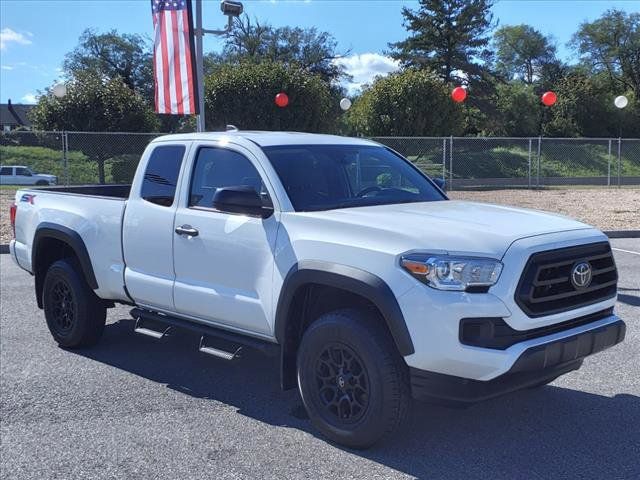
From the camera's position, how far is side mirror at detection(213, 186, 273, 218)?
4191 millimetres

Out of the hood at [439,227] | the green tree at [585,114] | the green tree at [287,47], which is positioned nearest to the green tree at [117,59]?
the green tree at [287,47]

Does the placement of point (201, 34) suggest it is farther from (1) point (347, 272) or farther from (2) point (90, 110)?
(2) point (90, 110)

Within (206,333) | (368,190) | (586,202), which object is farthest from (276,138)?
(586,202)

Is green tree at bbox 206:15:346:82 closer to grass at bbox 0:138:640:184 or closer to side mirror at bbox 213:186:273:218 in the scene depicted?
grass at bbox 0:138:640:184

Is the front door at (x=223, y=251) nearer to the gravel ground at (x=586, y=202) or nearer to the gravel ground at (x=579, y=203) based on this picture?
the gravel ground at (x=579, y=203)

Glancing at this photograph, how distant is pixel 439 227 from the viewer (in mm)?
3775

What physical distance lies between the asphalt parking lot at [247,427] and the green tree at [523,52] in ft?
240

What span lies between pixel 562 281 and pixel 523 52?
76453mm

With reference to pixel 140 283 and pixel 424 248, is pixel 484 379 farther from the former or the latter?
pixel 140 283

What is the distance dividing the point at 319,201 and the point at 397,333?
126 centimetres

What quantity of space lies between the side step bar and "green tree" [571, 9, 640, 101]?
6469 centimetres

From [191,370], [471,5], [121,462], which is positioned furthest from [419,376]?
[471,5]

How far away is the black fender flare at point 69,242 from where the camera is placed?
5.65 metres

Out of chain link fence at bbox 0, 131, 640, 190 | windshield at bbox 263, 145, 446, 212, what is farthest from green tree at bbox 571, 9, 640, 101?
windshield at bbox 263, 145, 446, 212
